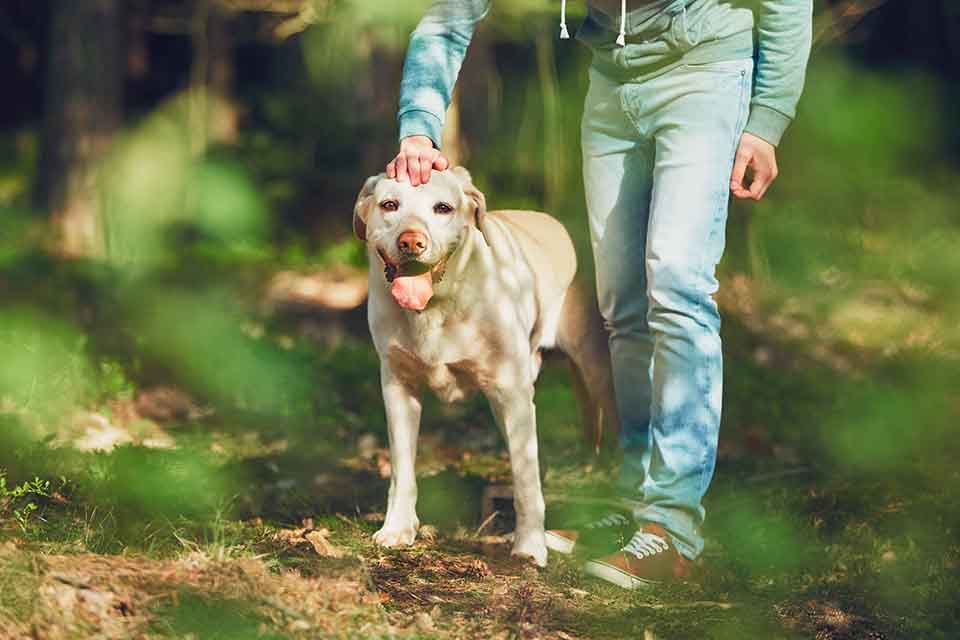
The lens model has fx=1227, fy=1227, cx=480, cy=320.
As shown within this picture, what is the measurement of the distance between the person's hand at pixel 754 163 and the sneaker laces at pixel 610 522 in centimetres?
118

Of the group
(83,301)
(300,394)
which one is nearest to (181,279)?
(83,301)

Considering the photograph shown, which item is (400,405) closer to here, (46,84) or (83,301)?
(83,301)

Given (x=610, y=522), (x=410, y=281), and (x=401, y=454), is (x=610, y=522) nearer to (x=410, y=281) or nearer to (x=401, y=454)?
(x=401, y=454)

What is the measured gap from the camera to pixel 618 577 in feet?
11.6

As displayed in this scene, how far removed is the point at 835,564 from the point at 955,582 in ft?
1.20

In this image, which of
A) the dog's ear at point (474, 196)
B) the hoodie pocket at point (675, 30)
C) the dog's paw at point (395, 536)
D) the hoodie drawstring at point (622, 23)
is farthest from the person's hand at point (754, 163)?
the dog's paw at point (395, 536)

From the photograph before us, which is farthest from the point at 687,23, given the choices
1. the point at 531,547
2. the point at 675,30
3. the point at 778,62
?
the point at 531,547

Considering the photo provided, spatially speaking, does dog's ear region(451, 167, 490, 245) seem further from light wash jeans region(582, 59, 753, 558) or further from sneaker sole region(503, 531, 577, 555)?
sneaker sole region(503, 531, 577, 555)

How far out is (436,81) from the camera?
3717 millimetres

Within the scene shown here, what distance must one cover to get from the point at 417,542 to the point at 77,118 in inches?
296

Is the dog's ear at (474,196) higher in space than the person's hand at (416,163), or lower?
lower

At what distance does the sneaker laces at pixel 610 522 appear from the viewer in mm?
4121

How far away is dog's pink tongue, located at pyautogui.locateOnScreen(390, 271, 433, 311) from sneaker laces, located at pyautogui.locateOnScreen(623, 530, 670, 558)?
36.9 inches

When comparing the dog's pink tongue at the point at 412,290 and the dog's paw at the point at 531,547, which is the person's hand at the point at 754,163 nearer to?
the dog's pink tongue at the point at 412,290
